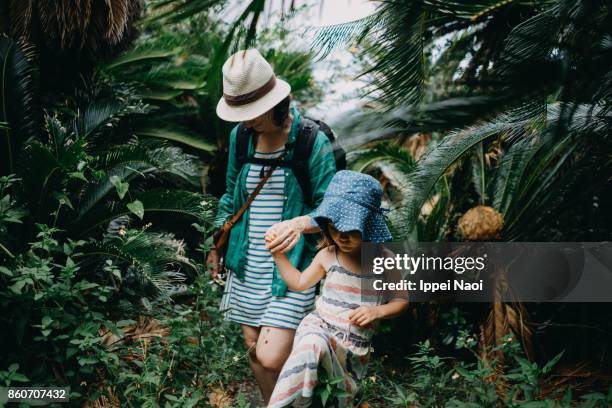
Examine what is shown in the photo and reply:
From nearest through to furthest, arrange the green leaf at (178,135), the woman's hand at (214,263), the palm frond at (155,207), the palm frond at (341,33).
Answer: the palm frond at (341,33), the woman's hand at (214,263), the palm frond at (155,207), the green leaf at (178,135)

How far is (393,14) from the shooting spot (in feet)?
8.35

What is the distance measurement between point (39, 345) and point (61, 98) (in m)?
2.82

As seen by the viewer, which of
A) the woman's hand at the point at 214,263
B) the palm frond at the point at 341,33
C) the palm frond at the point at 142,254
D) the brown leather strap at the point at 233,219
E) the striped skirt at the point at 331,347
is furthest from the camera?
the palm frond at the point at 142,254

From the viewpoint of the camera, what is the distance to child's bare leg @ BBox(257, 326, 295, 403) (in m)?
3.24

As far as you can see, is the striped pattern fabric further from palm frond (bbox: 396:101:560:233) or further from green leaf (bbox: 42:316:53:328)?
green leaf (bbox: 42:316:53:328)

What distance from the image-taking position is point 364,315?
2861 mm

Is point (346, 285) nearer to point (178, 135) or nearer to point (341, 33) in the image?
point (341, 33)

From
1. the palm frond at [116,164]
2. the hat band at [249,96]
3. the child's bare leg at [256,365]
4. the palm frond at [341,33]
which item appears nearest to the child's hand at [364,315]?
the child's bare leg at [256,365]

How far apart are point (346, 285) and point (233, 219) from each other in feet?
2.85

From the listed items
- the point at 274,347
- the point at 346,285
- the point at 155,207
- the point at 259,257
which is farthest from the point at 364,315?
the point at 155,207

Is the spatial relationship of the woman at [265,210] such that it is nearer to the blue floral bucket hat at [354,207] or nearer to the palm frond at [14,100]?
the blue floral bucket hat at [354,207]

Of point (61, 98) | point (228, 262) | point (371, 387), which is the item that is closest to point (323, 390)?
point (228, 262)

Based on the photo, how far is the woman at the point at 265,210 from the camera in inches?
130

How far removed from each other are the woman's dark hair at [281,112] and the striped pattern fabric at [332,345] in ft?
2.87
